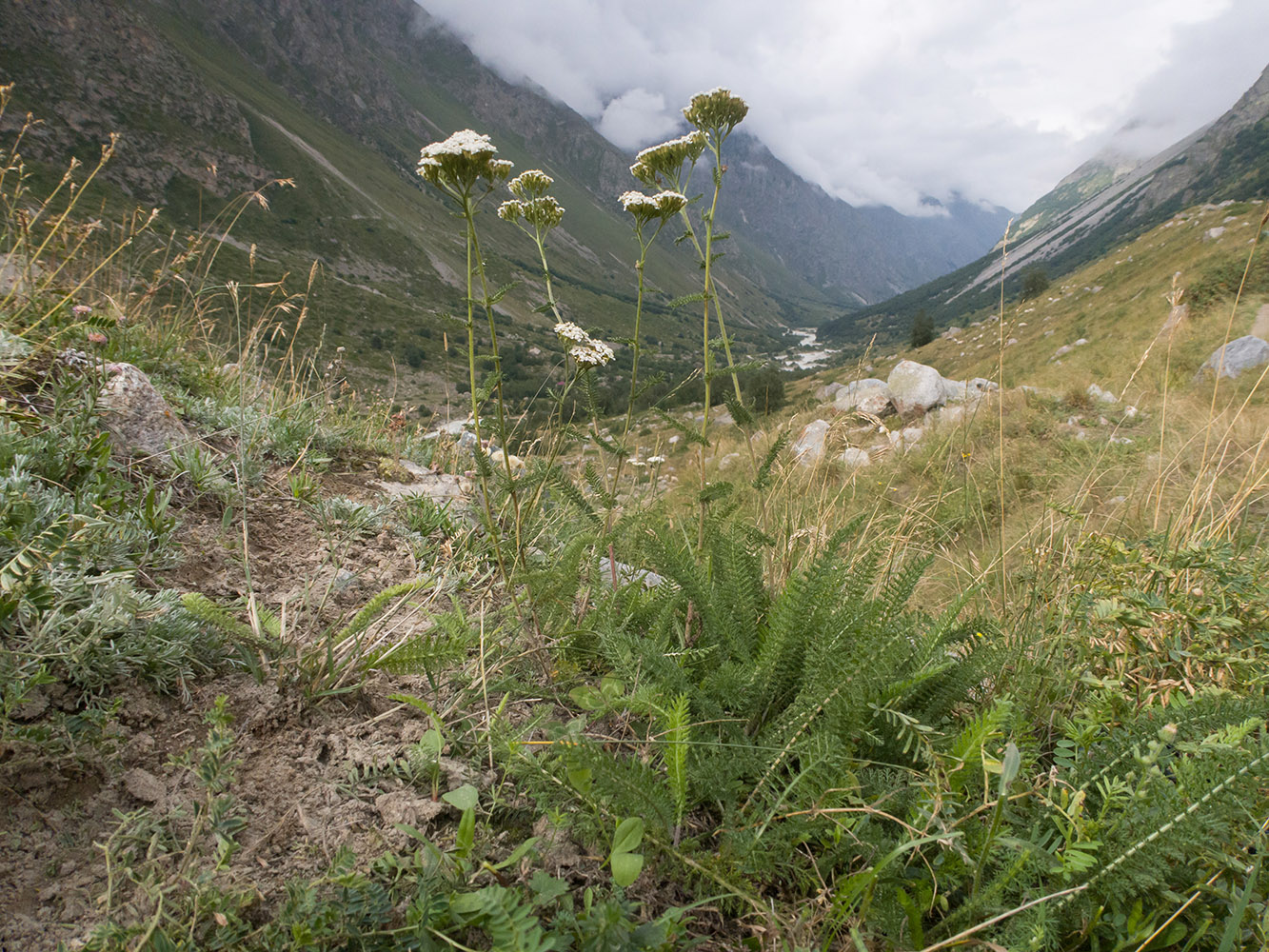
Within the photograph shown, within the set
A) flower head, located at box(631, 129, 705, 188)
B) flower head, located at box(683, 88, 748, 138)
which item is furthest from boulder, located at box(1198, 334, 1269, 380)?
flower head, located at box(631, 129, 705, 188)

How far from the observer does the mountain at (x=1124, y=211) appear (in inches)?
3617

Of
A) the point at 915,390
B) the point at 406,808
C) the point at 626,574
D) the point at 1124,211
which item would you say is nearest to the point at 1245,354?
the point at 915,390

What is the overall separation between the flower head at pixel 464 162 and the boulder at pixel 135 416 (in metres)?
1.64

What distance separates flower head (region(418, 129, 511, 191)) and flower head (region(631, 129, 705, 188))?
93cm

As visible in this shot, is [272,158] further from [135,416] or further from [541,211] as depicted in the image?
[541,211]

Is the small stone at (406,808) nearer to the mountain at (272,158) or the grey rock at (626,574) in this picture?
the grey rock at (626,574)

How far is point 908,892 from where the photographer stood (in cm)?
122

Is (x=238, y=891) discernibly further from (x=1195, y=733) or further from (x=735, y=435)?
(x=735, y=435)

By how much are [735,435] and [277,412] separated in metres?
10.6

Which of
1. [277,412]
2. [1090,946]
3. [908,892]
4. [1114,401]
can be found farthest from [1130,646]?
[1114,401]

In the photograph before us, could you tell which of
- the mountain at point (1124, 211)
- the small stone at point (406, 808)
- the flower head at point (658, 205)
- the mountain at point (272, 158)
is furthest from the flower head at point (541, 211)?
the mountain at point (1124, 211)

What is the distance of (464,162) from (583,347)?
0.69m

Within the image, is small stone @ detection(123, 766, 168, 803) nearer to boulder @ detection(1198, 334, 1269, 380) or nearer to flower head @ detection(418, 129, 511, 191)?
flower head @ detection(418, 129, 511, 191)

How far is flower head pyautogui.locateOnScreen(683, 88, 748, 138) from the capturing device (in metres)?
2.73
